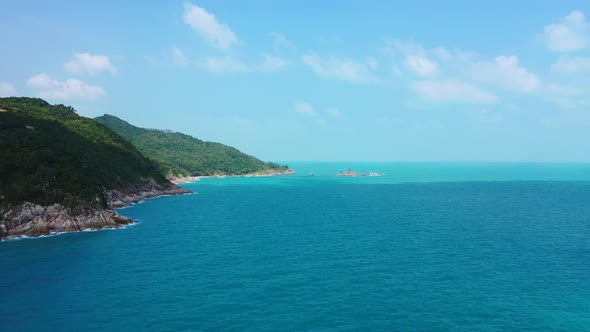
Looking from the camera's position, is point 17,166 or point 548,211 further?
point 548,211

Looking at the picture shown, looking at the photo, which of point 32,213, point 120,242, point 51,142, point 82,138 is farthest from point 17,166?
point 82,138

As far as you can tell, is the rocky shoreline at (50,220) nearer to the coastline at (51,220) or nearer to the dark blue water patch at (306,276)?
the coastline at (51,220)

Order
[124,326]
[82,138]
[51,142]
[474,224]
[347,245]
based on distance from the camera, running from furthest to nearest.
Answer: [82,138] → [51,142] → [474,224] → [347,245] → [124,326]

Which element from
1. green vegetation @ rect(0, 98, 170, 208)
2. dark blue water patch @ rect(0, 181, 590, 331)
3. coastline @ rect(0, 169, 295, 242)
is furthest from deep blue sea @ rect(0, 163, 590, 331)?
green vegetation @ rect(0, 98, 170, 208)

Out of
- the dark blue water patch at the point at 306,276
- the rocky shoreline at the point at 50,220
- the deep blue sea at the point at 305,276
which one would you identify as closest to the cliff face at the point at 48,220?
the rocky shoreline at the point at 50,220

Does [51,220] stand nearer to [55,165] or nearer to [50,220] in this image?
[50,220]

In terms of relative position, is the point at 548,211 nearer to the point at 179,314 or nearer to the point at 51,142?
the point at 179,314

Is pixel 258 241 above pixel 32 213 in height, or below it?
below
